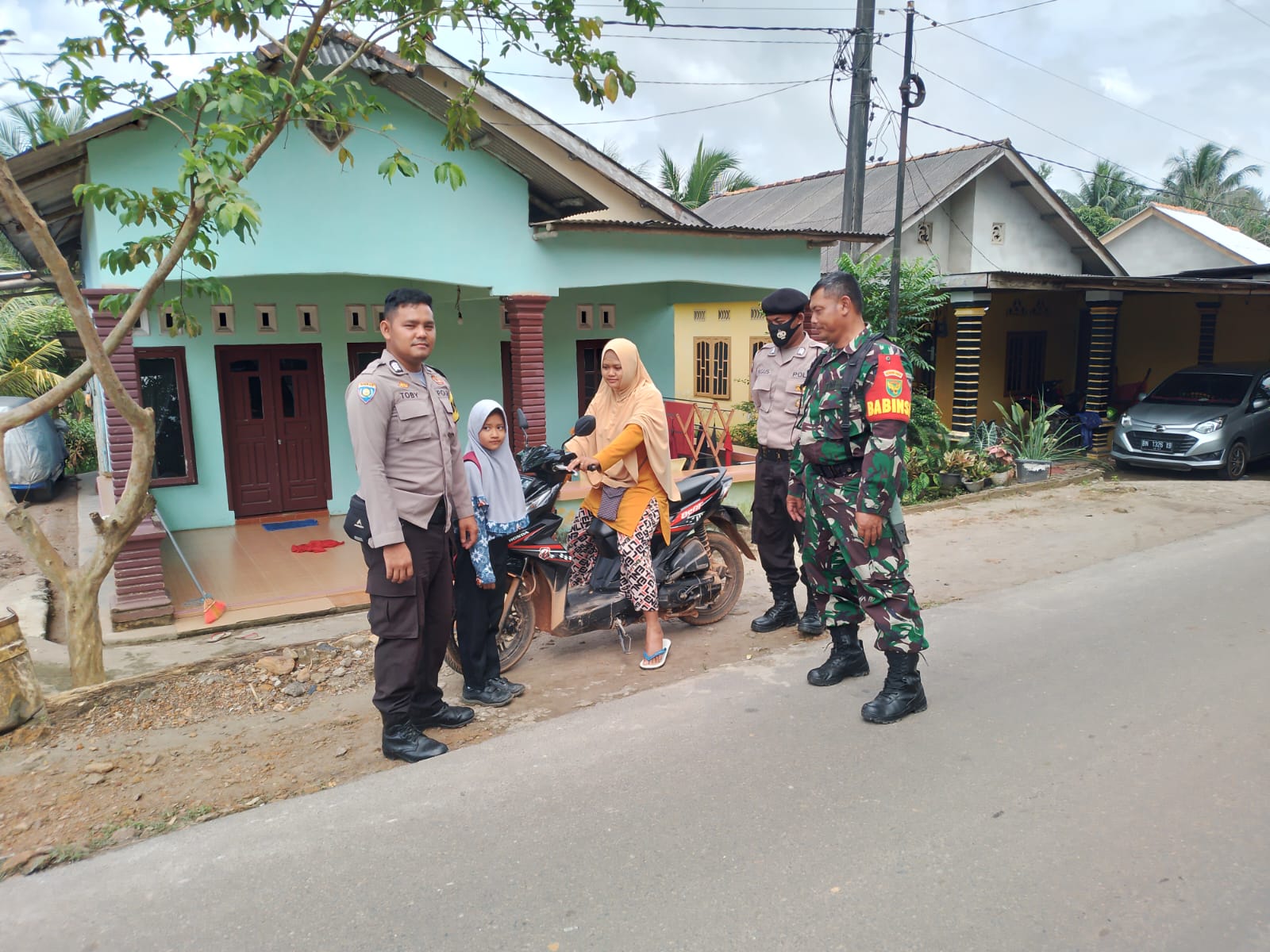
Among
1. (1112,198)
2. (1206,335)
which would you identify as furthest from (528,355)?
(1112,198)

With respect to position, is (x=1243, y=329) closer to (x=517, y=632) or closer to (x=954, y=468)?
(x=954, y=468)

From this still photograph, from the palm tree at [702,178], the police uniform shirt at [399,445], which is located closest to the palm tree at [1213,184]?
the palm tree at [702,178]

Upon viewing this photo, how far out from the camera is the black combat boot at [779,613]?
5.62m

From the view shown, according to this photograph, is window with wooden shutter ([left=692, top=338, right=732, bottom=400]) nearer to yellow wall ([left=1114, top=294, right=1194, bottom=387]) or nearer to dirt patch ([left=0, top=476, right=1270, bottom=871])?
yellow wall ([left=1114, top=294, right=1194, bottom=387])

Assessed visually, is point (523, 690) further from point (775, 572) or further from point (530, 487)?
point (775, 572)

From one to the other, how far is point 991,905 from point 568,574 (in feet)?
9.31

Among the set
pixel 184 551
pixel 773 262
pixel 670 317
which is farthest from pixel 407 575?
pixel 670 317

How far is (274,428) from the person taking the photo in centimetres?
989

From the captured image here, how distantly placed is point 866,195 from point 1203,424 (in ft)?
22.3

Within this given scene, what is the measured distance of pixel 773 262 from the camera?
31.5 ft

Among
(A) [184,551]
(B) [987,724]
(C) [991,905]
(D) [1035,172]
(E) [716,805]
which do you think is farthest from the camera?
(D) [1035,172]

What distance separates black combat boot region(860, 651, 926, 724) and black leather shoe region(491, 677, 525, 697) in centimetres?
170

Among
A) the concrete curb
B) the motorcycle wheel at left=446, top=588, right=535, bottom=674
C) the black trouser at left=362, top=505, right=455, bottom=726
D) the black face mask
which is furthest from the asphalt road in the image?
the concrete curb

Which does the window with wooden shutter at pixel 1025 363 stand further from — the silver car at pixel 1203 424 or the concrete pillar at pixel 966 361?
the concrete pillar at pixel 966 361
